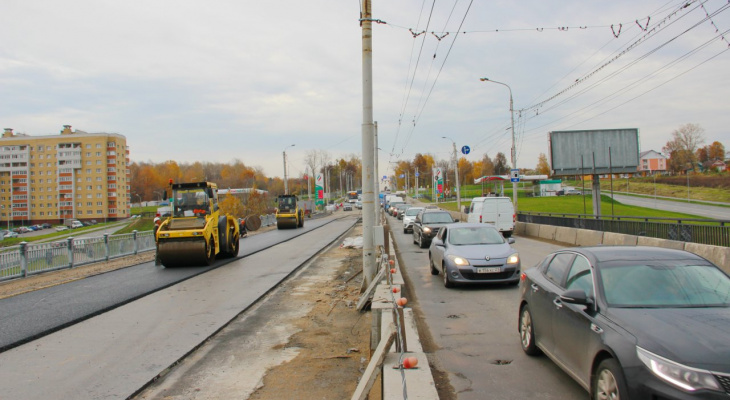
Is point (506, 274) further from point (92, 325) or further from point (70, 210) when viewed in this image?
point (70, 210)

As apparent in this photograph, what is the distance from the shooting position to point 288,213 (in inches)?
1687

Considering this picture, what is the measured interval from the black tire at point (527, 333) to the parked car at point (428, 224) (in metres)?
15.0

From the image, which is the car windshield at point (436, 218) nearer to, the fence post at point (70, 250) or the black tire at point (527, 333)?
the fence post at point (70, 250)

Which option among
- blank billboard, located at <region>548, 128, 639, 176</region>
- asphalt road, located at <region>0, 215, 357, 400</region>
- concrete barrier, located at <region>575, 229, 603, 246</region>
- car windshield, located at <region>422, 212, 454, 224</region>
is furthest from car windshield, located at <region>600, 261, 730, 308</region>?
blank billboard, located at <region>548, 128, 639, 176</region>

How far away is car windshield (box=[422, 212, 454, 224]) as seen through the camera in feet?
74.1

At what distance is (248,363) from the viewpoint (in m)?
6.52

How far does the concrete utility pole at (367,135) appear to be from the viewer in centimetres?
1036

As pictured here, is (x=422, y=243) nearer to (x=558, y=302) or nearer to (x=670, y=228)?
(x=670, y=228)

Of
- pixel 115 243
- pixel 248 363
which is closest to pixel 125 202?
pixel 115 243

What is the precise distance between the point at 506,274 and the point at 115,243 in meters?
17.2

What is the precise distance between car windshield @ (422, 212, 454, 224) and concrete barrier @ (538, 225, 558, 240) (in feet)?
23.0

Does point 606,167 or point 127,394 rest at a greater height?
point 606,167

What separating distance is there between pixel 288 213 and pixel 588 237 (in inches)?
1028

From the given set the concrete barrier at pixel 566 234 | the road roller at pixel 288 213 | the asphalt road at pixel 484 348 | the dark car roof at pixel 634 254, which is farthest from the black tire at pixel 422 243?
the road roller at pixel 288 213
